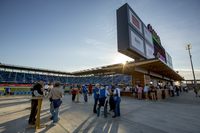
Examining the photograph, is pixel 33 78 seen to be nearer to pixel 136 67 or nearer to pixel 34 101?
pixel 136 67

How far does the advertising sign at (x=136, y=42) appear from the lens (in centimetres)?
1708

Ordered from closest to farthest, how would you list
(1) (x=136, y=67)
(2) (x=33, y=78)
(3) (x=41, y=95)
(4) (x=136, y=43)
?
(3) (x=41, y=95) < (4) (x=136, y=43) < (1) (x=136, y=67) < (2) (x=33, y=78)

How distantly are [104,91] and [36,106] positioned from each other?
3.25 m

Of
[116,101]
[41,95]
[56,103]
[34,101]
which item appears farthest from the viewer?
[116,101]

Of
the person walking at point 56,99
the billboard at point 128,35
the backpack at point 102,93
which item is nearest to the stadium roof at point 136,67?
the billboard at point 128,35

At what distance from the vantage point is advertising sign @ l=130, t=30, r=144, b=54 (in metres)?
17.1

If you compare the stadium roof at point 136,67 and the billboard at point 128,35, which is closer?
the stadium roof at point 136,67

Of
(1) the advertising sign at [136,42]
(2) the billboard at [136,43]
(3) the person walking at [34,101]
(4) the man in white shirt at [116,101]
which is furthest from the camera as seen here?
(1) the advertising sign at [136,42]

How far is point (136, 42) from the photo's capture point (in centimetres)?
1808

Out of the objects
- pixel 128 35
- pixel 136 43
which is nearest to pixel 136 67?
pixel 136 43

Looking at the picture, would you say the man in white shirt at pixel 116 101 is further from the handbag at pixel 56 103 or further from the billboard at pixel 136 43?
the billboard at pixel 136 43

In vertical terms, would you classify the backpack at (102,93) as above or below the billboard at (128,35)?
below

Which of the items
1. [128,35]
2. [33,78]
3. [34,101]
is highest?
[128,35]

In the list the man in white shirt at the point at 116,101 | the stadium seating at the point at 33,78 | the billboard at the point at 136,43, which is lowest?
the man in white shirt at the point at 116,101
